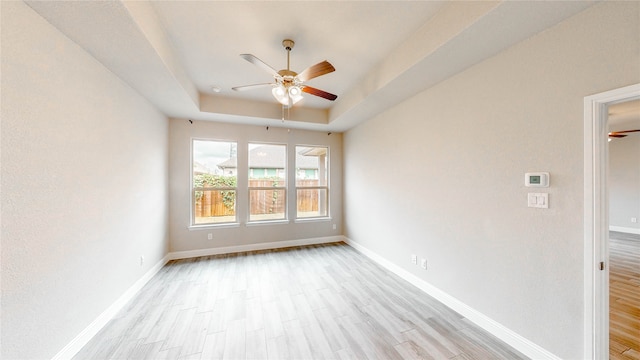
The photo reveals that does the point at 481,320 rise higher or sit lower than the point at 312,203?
lower

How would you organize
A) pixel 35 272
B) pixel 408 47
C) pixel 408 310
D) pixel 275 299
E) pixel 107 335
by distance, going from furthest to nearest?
pixel 275 299 → pixel 408 310 → pixel 408 47 → pixel 107 335 → pixel 35 272

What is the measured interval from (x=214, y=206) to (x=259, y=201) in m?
0.88

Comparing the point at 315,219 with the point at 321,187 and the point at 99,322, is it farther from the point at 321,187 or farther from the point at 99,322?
the point at 99,322

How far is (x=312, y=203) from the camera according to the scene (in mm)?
5312

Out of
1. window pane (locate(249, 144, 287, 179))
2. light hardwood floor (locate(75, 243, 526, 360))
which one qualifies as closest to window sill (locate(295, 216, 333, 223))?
window pane (locate(249, 144, 287, 179))

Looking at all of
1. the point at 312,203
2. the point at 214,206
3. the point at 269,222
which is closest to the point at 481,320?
the point at 312,203

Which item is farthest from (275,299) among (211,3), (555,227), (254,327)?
(211,3)

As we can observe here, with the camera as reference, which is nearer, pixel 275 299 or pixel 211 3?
pixel 211 3

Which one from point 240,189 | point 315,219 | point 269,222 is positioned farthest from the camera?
point 315,219

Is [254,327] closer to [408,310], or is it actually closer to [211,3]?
[408,310]

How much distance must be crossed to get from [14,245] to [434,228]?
366 cm

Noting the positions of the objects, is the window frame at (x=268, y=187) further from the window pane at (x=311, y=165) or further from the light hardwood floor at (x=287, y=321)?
the light hardwood floor at (x=287, y=321)

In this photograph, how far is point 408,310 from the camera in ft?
8.34

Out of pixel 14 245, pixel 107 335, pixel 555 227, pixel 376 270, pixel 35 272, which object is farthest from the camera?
pixel 376 270
